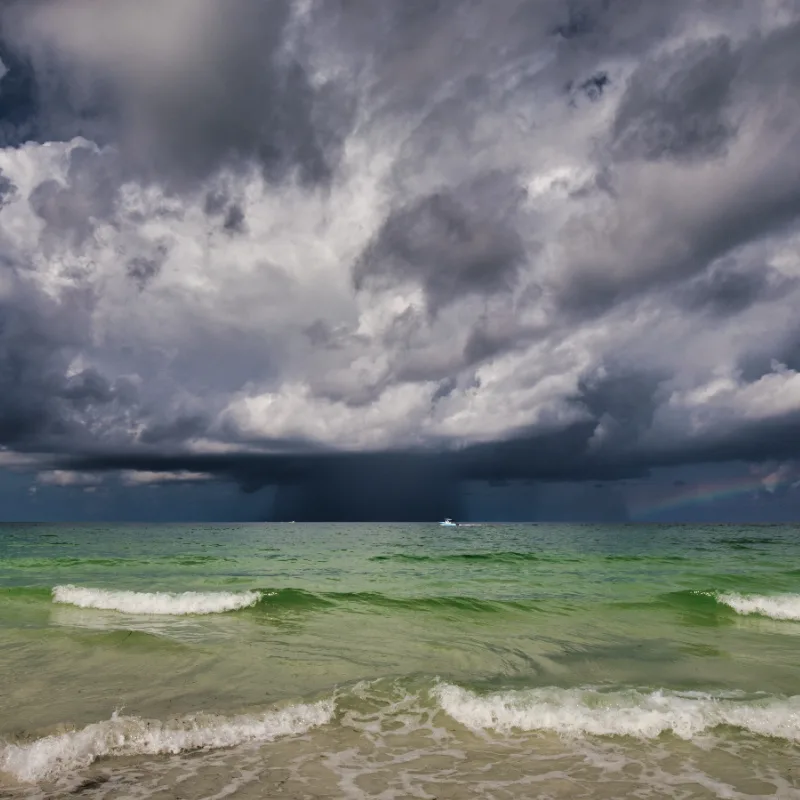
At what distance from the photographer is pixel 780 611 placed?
776 inches

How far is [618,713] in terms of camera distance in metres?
8.71

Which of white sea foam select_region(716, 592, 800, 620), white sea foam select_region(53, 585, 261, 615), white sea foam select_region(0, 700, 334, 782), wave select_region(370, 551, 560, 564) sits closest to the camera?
white sea foam select_region(0, 700, 334, 782)

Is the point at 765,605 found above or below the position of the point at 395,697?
below

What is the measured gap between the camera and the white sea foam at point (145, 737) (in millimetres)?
6934

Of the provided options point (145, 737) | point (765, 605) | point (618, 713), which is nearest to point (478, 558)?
point (765, 605)

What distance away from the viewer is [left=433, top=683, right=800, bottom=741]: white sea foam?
27.4ft

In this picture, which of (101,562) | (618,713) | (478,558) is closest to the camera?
(618,713)

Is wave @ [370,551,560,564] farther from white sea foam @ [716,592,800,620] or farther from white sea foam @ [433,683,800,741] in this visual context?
white sea foam @ [433,683,800,741]

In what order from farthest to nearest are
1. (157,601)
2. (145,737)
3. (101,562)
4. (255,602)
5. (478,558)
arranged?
(478,558) < (101,562) < (157,601) < (255,602) < (145,737)

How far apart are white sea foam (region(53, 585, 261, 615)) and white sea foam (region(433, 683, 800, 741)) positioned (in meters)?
12.1

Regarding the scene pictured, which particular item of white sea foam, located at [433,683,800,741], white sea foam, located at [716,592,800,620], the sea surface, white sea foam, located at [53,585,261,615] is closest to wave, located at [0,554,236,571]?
white sea foam, located at [53,585,261,615]

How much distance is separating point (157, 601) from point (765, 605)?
871 inches

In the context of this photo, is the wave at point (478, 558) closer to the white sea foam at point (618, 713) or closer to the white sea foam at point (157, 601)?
the white sea foam at point (157, 601)

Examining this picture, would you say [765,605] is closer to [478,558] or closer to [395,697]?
[395,697]
